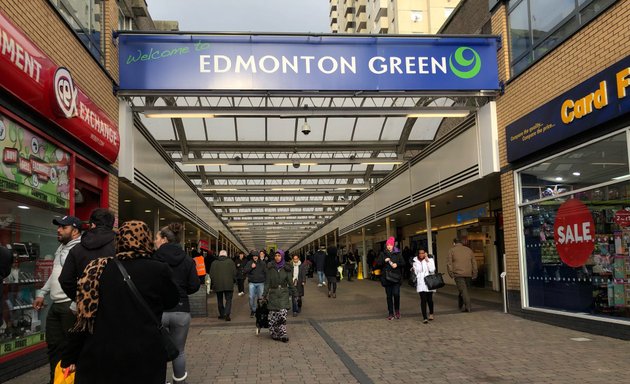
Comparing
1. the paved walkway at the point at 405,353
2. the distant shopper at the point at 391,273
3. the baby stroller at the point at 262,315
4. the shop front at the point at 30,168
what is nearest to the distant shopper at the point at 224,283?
the paved walkway at the point at 405,353

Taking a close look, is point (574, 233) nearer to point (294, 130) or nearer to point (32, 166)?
point (32, 166)

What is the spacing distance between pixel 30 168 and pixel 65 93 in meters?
1.11

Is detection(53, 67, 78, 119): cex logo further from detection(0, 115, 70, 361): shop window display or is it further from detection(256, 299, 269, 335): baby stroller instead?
detection(256, 299, 269, 335): baby stroller

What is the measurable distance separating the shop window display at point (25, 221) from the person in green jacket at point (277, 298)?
333 centimetres

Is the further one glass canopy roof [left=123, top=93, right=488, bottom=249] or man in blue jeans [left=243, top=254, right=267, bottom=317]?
glass canopy roof [left=123, top=93, right=488, bottom=249]

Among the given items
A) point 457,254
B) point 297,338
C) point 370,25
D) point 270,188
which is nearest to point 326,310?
point 457,254

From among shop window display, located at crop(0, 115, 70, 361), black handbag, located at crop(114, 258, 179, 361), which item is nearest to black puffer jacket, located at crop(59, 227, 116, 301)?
black handbag, located at crop(114, 258, 179, 361)

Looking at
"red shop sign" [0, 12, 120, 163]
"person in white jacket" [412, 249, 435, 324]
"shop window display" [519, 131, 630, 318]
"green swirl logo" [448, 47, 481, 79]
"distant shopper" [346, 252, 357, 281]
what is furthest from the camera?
"distant shopper" [346, 252, 357, 281]

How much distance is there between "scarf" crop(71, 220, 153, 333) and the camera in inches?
105

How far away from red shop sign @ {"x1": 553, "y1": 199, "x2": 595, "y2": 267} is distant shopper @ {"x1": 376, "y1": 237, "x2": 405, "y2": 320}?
9.85 feet

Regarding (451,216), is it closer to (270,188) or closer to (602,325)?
(270,188)

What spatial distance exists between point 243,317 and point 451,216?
11.3 metres

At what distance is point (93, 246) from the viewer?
3.92 m

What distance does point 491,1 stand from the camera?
11609 millimetres
